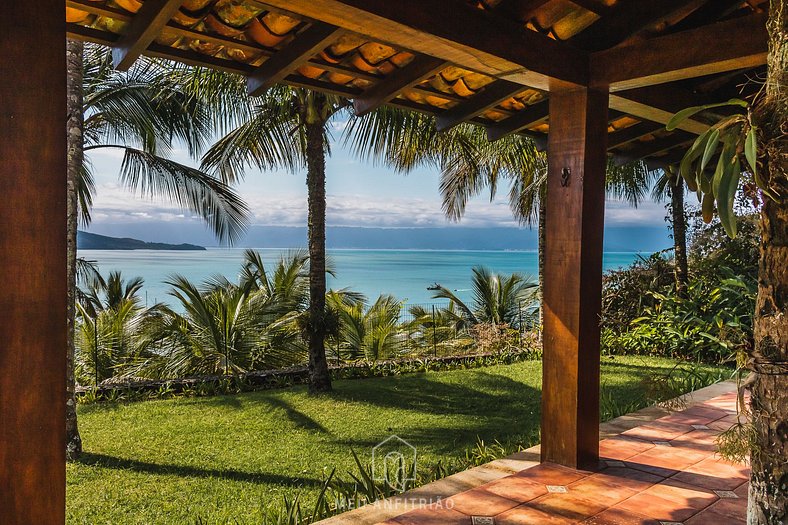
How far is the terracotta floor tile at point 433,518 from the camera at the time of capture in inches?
96.9

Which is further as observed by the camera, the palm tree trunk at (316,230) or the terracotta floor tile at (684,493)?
the palm tree trunk at (316,230)

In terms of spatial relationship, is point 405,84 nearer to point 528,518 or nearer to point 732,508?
point 528,518

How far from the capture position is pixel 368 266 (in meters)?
59.7

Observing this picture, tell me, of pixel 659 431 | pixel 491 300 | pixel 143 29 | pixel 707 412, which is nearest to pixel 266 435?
pixel 659 431

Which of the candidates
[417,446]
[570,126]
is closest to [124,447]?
[417,446]

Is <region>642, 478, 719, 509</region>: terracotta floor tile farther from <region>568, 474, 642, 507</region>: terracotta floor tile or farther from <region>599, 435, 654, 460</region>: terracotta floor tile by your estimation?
<region>599, 435, 654, 460</region>: terracotta floor tile

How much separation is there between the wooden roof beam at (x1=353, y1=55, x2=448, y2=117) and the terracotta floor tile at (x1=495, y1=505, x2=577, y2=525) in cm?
203

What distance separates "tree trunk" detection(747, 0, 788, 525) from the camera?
1.48 m

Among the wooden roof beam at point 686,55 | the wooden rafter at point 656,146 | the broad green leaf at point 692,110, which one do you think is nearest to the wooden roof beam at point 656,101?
the wooden roof beam at point 686,55

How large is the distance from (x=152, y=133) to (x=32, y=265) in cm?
776

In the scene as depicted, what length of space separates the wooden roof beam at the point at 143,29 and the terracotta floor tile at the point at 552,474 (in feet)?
8.59

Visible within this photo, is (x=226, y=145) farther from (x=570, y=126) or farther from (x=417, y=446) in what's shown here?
(x=570, y=126)

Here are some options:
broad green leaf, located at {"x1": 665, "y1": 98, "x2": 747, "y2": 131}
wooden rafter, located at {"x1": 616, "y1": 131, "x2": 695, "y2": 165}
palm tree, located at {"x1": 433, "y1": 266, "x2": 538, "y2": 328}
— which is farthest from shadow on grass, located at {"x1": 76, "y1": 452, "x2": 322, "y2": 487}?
palm tree, located at {"x1": 433, "y1": 266, "x2": 538, "y2": 328}

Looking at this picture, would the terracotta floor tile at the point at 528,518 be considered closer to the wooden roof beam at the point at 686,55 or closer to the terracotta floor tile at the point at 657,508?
the terracotta floor tile at the point at 657,508
